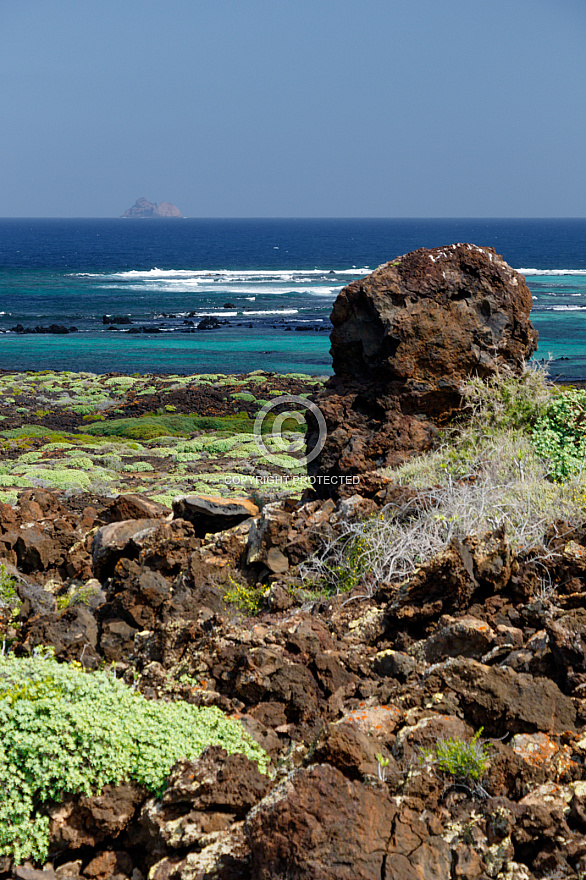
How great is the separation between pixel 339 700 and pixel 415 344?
470 centimetres

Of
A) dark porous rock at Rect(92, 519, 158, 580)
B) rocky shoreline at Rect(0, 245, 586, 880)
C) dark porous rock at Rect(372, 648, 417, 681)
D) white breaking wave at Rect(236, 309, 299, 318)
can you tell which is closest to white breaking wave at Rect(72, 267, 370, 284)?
white breaking wave at Rect(236, 309, 299, 318)

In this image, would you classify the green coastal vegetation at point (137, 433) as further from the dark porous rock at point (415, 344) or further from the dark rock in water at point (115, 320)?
the dark rock in water at point (115, 320)

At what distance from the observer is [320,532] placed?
7.27 m

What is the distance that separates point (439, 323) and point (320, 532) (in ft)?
9.74

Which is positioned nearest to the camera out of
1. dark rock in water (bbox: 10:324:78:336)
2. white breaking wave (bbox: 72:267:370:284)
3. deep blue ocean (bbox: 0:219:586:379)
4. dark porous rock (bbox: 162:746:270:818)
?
dark porous rock (bbox: 162:746:270:818)

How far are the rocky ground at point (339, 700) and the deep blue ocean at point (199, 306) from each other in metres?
6.12

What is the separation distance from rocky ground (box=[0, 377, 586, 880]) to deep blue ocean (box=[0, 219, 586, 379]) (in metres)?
6.12

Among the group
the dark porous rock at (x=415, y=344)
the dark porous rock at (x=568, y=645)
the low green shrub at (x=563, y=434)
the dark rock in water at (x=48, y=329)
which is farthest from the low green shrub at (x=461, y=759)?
the dark rock in water at (x=48, y=329)

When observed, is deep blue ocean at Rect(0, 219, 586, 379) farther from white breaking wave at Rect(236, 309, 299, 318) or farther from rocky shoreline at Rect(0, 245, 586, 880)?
rocky shoreline at Rect(0, 245, 586, 880)

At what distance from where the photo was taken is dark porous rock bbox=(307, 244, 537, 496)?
28.5 ft

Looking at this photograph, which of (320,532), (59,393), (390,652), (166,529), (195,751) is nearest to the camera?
(195,751)

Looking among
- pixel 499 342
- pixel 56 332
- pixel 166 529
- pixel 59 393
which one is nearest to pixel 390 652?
pixel 166 529

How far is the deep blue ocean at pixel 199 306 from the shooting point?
45.6m

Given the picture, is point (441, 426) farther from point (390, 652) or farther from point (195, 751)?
point (195, 751)
